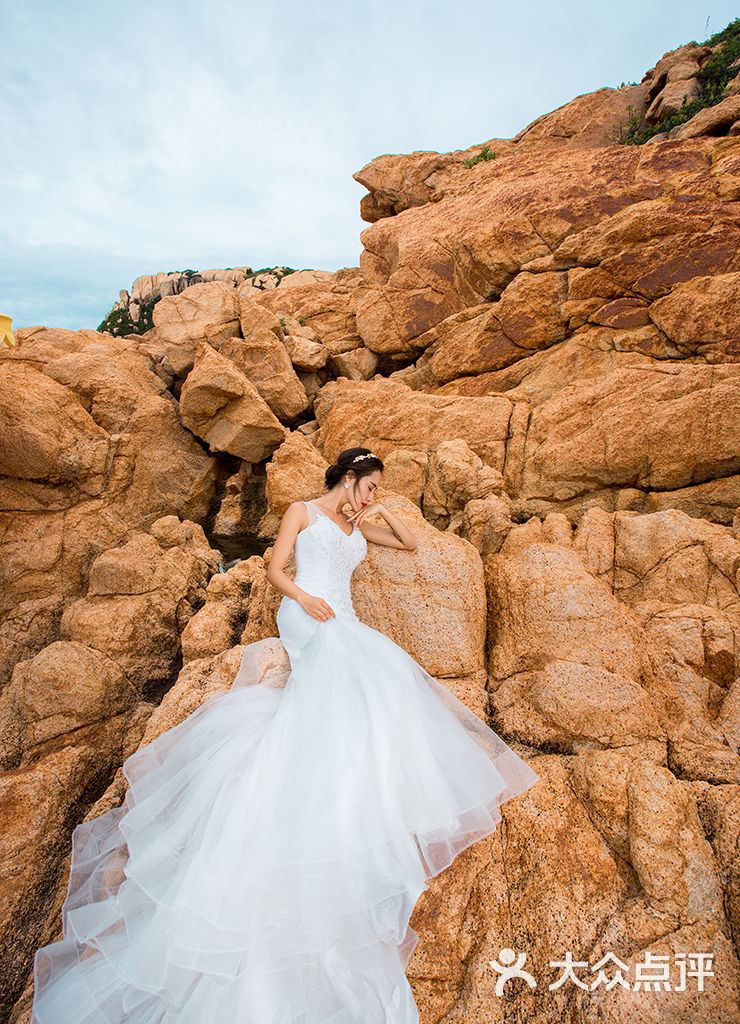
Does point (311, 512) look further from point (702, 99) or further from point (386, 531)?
point (702, 99)

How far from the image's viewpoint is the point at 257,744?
11.0ft

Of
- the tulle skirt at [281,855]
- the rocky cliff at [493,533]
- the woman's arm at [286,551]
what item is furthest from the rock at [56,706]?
the woman's arm at [286,551]

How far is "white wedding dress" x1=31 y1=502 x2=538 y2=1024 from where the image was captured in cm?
249

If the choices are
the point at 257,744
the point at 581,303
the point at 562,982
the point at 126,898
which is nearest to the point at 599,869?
the point at 562,982

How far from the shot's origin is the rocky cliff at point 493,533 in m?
3.17

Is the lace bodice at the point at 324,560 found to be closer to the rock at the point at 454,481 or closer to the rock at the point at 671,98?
the rock at the point at 454,481

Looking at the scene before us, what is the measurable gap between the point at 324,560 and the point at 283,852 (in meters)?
2.34

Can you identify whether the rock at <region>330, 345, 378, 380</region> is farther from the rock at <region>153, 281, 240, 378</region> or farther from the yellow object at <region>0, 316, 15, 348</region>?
the yellow object at <region>0, 316, 15, 348</region>

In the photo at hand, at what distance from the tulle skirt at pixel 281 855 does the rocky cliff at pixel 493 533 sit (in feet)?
2.16

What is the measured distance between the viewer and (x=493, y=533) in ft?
20.9

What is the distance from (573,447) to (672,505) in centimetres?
159

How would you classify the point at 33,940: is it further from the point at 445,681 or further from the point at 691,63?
the point at 691,63

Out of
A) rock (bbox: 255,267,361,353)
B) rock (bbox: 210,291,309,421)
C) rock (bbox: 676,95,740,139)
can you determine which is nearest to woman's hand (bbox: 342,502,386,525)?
rock (bbox: 210,291,309,421)

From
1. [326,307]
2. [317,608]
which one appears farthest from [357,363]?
[317,608]
